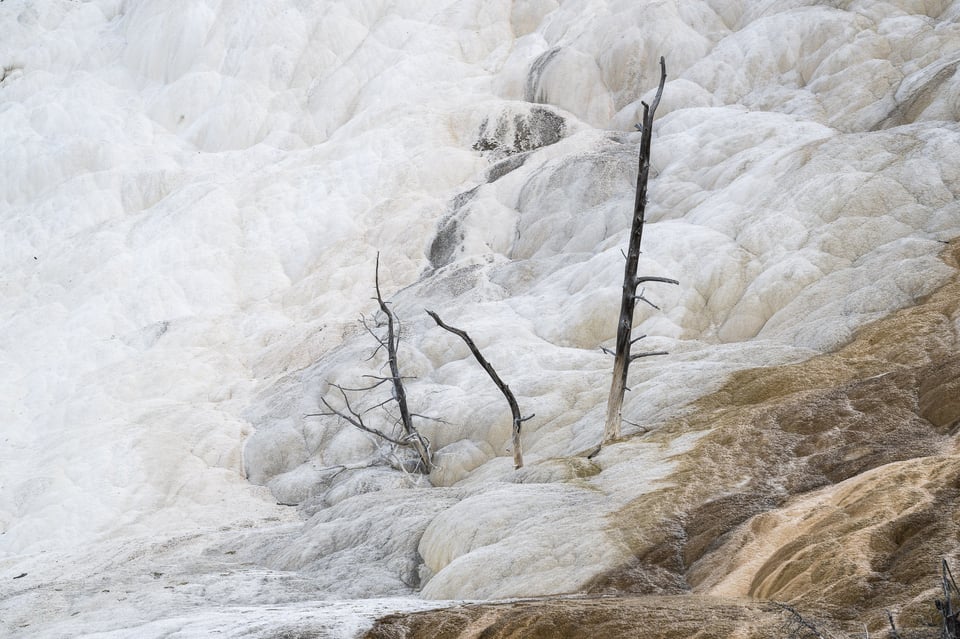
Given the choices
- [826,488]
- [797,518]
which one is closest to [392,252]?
[826,488]

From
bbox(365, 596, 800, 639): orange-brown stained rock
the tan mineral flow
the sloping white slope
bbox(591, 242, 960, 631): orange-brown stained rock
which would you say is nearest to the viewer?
bbox(365, 596, 800, 639): orange-brown stained rock

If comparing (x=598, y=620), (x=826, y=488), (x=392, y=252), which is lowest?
(x=392, y=252)

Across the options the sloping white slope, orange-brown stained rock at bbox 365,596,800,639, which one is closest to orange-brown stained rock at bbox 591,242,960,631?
orange-brown stained rock at bbox 365,596,800,639

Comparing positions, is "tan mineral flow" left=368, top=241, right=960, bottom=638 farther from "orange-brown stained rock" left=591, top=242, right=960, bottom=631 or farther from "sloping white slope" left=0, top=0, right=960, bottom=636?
"sloping white slope" left=0, top=0, right=960, bottom=636

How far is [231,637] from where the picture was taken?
7.39 m

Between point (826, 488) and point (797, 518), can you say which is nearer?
point (797, 518)

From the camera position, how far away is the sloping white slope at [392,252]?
540 inches

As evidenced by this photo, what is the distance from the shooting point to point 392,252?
104 feet

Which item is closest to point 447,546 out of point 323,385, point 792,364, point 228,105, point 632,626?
point 632,626

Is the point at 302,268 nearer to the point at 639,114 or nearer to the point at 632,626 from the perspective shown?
the point at 639,114

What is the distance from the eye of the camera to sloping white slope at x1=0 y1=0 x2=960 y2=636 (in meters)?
13.7

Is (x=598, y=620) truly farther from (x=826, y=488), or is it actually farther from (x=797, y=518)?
(x=826, y=488)

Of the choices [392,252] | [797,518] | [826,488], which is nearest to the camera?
[797,518]

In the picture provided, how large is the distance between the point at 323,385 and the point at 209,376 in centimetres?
612
